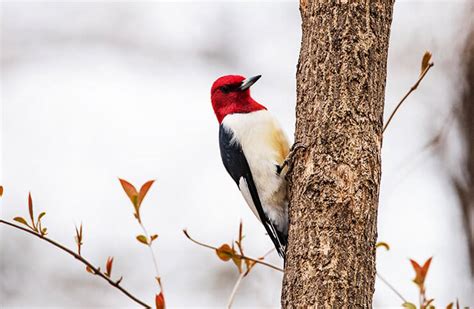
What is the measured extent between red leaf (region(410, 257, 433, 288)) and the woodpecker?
0.87m

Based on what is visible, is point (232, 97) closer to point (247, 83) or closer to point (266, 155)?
point (247, 83)

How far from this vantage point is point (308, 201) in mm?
2451

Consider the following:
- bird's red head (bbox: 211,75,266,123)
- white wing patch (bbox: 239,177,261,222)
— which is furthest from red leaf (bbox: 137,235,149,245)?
bird's red head (bbox: 211,75,266,123)

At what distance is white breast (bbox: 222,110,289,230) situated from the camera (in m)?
3.50

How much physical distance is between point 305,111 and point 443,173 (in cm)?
321

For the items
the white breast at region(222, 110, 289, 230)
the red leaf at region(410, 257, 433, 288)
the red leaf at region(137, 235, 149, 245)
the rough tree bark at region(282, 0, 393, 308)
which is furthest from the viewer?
the white breast at region(222, 110, 289, 230)

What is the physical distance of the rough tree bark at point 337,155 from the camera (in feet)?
7.52

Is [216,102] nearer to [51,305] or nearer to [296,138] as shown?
[296,138]

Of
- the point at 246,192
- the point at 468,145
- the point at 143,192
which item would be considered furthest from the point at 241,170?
the point at 468,145

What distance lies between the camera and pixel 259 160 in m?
3.60

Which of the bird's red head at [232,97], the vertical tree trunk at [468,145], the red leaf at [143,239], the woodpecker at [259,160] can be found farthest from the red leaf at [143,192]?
the vertical tree trunk at [468,145]

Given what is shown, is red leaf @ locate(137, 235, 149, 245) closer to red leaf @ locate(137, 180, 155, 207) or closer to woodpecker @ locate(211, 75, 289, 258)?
red leaf @ locate(137, 180, 155, 207)

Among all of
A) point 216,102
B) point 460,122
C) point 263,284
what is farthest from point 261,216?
point 263,284

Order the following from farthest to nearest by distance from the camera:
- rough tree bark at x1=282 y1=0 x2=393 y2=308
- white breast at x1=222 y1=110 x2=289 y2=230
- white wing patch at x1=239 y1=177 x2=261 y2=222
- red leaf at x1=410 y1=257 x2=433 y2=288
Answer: white wing patch at x1=239 y1=177 x2=261 y2=222, white breast at x1=222 y1=110 x2=289 y2=230, red leaf at x1=410 y1=257 x2=433 y2=288, rough tree bark at x1=282 y1=0 x2=393 y2=308
